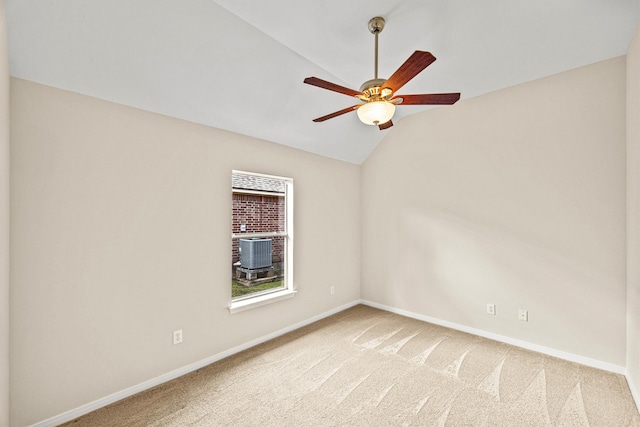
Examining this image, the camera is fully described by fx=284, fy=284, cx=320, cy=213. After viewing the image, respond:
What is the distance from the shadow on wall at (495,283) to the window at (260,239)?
1.68 metres

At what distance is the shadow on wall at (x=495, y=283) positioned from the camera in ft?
9.00

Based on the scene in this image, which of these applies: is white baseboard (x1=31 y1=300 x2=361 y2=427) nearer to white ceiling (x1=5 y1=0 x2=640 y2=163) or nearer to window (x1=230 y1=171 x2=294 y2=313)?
window (x1=230 y1=171 x2=294 y2=313)

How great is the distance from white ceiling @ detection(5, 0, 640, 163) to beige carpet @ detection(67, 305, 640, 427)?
7.80 ft

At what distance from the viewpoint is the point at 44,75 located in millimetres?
1896

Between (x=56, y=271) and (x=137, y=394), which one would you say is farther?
(x=137, y=394)

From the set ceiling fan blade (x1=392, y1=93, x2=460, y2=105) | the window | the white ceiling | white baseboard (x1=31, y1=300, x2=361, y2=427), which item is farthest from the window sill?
ceiling fan blade (x1=392, y1=93, x2=460, y2=105)

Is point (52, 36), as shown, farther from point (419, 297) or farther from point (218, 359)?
point (419, 297)

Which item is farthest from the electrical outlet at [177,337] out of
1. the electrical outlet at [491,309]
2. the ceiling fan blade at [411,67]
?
the electrical outlet at [491,309]

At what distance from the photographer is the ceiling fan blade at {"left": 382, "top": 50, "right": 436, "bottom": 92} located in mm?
1471

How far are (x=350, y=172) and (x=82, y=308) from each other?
139 inches

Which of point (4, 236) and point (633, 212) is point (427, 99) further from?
point (4, 236)

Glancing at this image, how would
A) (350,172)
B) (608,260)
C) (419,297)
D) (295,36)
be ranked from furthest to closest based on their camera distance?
(350,172), (419,297), (608,260), (295,36)

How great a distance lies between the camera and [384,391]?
236 cm

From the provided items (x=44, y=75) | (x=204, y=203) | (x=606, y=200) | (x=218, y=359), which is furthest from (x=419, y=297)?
(x=44, y=75)
